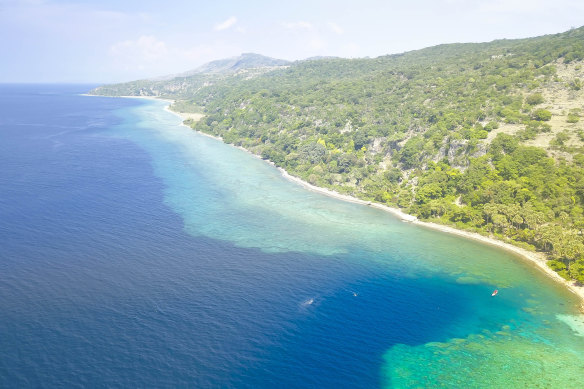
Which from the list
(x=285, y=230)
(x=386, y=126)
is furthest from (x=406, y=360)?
(x=386, y=126)

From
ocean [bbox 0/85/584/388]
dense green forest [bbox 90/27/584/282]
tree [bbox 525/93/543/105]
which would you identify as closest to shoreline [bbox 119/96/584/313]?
dense green forest [bbox 90/27/584/282]

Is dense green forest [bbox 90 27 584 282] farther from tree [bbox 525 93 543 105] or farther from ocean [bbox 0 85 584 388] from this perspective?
ocean [bbox 0 85 584 388]

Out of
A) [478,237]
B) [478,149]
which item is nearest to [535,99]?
[478,149]

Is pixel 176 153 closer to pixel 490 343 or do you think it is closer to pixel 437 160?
pixel 437 160

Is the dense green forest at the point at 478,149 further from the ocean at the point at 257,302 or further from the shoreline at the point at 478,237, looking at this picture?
the ocean at the point at 257,302

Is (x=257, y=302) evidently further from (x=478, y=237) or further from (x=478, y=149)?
(x=478, y=149)
